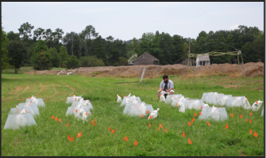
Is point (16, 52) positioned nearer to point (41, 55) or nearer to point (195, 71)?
point (41, 55)

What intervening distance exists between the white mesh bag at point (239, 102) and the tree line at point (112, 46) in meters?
45.0

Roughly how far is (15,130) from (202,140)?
4265mm

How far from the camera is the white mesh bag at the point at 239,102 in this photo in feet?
26.3

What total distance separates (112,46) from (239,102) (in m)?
65.1

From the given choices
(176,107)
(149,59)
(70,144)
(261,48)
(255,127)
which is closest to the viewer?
(70,144)

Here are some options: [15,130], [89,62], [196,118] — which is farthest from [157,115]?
[89,62]

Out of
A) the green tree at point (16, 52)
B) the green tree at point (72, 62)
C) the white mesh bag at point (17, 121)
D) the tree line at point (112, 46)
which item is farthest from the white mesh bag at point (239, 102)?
the green tree at point (72, 62)

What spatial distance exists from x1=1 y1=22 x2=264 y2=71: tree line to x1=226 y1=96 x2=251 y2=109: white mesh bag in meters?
45.0

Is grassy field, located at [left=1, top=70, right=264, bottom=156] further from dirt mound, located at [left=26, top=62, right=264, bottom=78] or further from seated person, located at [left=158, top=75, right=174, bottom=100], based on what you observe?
dirt mound, located at [left=26, top=62, right=264, bottom=78]

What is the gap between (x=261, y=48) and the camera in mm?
51562

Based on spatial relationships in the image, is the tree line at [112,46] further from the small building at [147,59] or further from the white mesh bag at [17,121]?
the white mesh bag at [17,121]

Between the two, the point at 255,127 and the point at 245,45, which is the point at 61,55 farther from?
the point at 255,127

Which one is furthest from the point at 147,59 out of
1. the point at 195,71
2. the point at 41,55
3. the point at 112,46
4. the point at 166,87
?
the point at 166,87

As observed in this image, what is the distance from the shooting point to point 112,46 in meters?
71.7
